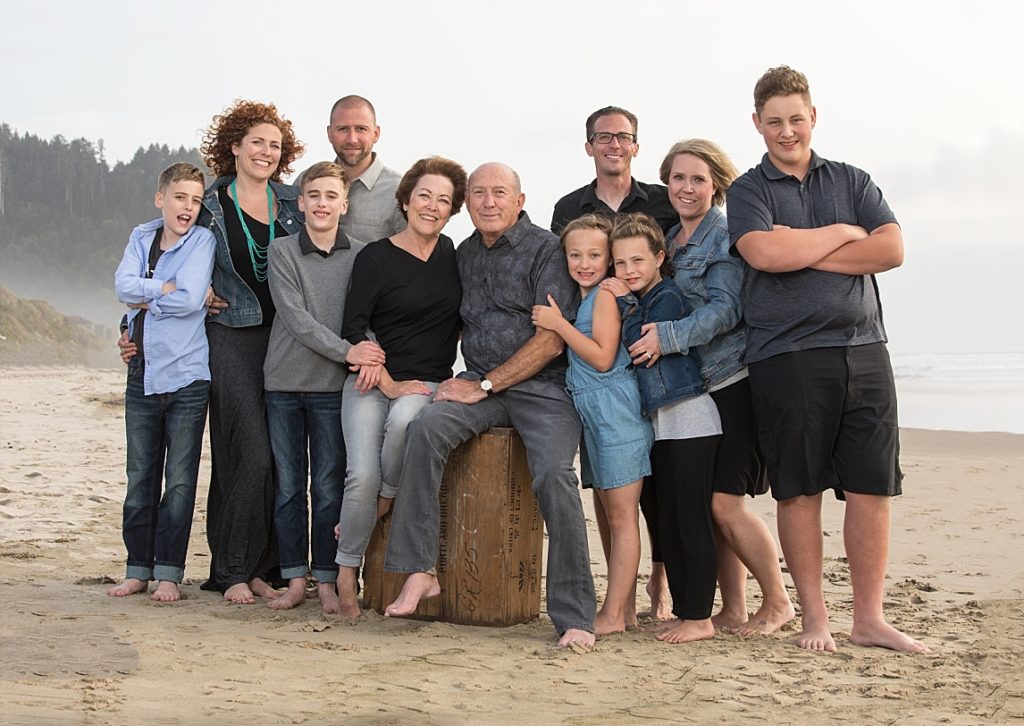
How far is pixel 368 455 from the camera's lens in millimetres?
4660

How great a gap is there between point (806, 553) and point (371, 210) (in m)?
2.54

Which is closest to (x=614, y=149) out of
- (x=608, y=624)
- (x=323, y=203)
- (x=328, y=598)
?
(x=323, y=203)

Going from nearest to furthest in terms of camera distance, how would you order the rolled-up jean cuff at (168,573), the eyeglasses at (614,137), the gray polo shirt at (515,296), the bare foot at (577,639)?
the bare foot at (577,639), the gray polo shirt at (515,296), the rolled-up jean cuff at (168,573), the eyeglasses at (614,137)

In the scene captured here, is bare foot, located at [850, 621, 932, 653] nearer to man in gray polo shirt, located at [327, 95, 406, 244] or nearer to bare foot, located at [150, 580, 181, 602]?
man in gray polo shirt, located at [327, 95, 406, 244]

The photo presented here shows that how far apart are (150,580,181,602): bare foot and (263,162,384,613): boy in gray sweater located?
441mm

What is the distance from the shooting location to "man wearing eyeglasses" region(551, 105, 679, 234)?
17.0ft

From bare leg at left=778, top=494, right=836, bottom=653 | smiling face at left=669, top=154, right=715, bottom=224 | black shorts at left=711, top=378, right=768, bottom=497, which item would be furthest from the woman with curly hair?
bare leg at left=778, top=494, right=836, bottom=653

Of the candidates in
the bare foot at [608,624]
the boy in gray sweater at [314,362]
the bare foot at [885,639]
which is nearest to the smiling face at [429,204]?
the boy in gray sweater at [314,362]

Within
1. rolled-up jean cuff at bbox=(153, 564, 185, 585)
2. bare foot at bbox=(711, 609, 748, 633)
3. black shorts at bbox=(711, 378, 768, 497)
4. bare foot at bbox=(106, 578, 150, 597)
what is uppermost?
black shorts at bbox=(711, 378, 768, 497)

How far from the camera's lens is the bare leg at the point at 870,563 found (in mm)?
4363

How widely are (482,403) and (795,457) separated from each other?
4.12ft

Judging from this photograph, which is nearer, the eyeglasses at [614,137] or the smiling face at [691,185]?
Result: the smiling face at [691,185]

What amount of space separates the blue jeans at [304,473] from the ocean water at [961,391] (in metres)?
13.3

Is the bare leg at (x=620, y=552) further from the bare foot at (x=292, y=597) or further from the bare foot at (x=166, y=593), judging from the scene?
the bare foot at (x=166, y=593)
